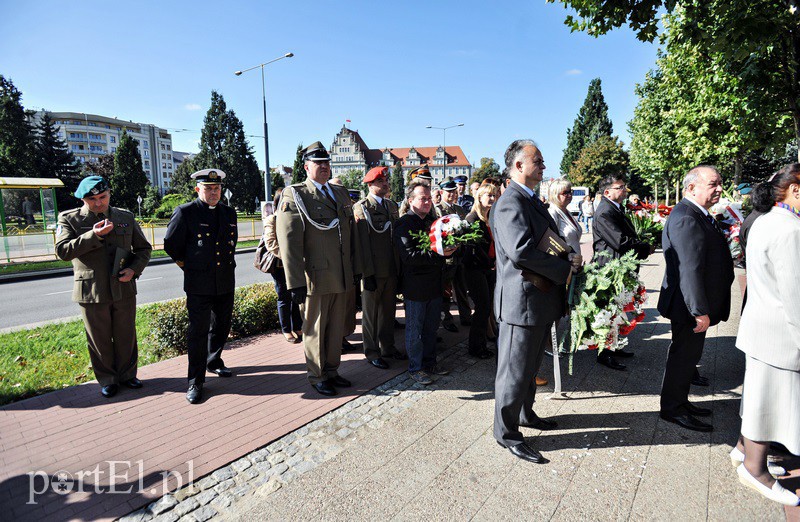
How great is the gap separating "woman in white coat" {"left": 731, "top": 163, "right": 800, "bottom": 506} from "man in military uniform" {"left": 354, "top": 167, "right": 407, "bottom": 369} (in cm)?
343

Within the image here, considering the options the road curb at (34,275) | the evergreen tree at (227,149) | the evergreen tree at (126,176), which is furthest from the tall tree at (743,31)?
the evergreen tree at (227,149)

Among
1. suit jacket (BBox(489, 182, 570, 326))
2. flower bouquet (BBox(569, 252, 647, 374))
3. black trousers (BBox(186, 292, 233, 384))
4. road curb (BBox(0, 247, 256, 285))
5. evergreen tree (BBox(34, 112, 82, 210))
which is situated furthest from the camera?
evergreen tree (BBox(34, 112, 82, 210))

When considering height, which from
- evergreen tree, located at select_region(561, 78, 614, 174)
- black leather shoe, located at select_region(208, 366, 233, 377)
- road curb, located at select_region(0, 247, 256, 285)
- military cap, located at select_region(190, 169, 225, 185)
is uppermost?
evergreen tree, located at select_region(561, 78, 614, 174)

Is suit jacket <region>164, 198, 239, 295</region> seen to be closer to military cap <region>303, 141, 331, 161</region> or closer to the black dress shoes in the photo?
military cap <region>303, 141, 331, 161</region>

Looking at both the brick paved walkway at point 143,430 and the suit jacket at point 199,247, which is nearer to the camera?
the brick paved walkway at point 143,430

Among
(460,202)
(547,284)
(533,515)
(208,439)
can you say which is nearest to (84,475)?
(208,439)

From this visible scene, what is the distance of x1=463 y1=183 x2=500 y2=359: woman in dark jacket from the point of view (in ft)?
17.1

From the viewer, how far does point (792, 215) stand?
2678 mm

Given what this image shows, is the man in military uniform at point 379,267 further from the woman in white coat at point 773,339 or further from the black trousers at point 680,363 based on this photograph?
the woman in white coat at point 773,339

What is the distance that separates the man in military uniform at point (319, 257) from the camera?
4.20 metres

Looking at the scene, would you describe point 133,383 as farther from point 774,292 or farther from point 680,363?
point 774,292

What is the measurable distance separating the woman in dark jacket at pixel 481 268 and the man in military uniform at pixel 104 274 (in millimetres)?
3786

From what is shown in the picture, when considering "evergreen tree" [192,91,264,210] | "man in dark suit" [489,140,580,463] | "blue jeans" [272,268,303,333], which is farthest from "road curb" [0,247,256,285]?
"evergreen tree" [192,91,264,210]

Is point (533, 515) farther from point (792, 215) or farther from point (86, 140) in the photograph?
point (86, 140)
